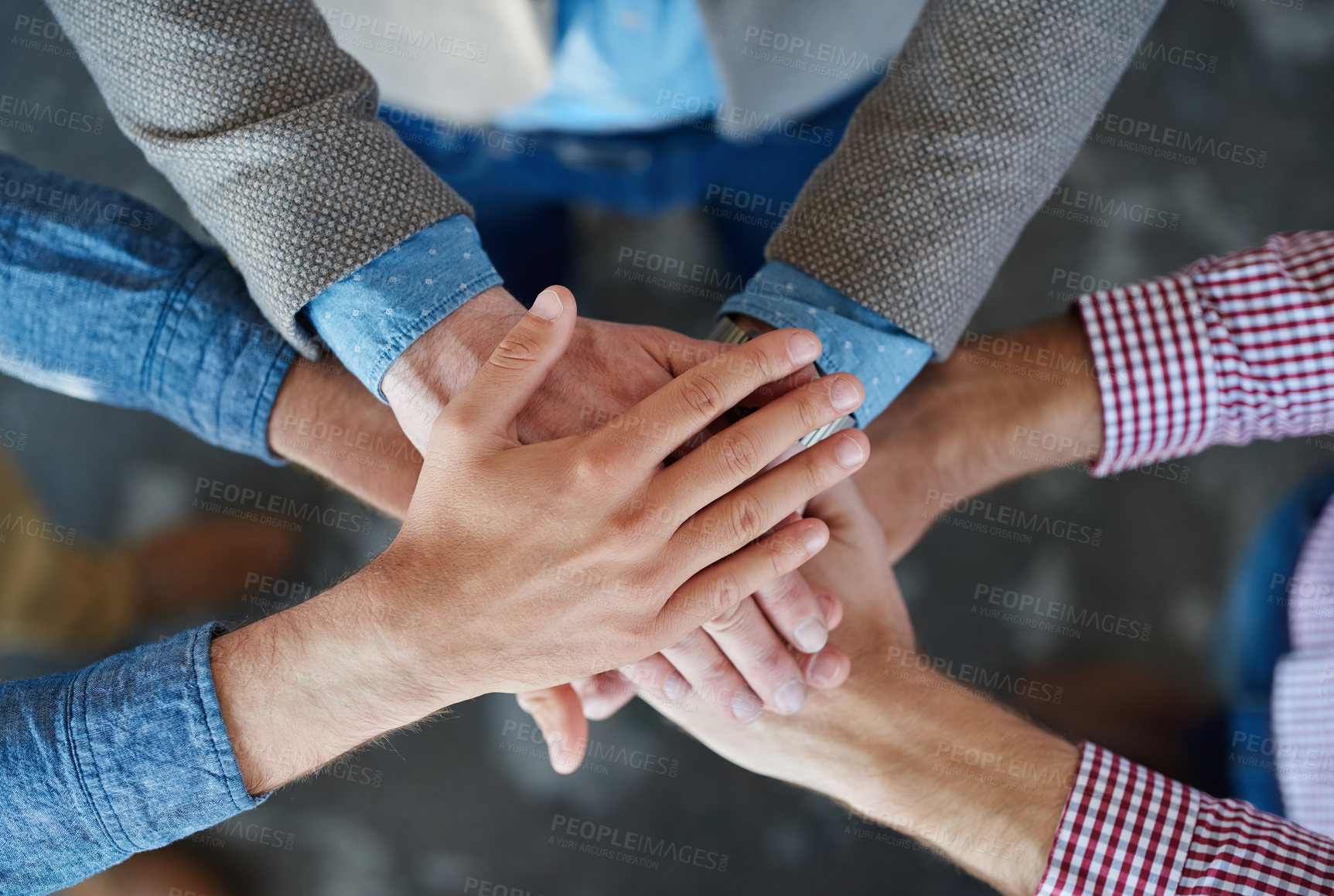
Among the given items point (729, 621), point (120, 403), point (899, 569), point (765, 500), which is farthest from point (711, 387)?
point (899, 569)

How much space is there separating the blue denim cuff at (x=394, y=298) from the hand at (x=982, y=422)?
0.50 meters

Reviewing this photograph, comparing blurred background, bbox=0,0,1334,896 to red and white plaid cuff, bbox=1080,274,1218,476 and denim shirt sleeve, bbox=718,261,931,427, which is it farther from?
denim shirt sleeve, bbox=718,261,931,427

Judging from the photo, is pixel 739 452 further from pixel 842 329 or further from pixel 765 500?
pixel 842 329

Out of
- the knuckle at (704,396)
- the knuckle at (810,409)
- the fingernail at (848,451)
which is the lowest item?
the fingernail at (848,451)

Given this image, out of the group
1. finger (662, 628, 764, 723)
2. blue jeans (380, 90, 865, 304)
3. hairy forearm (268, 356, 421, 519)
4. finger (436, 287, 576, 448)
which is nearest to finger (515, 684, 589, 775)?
finger (662, 628, 764, 723)

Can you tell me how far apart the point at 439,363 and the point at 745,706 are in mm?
462

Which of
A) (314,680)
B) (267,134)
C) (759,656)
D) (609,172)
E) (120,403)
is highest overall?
(267,134)

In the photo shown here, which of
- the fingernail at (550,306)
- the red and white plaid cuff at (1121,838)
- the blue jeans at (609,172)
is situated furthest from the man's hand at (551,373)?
the red and white plaid cuff at (1121,838)

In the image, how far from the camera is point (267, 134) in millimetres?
773

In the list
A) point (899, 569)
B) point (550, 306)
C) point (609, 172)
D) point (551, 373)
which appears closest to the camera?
point (550, 306)

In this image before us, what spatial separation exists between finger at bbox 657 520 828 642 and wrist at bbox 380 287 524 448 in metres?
0.28

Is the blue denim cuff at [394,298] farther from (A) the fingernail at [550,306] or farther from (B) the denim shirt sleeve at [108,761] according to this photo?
(B) the denim shirt sleeve at [108,761]

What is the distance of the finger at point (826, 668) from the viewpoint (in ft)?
2.97

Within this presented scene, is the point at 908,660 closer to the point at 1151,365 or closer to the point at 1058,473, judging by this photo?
the point at 1151,365
